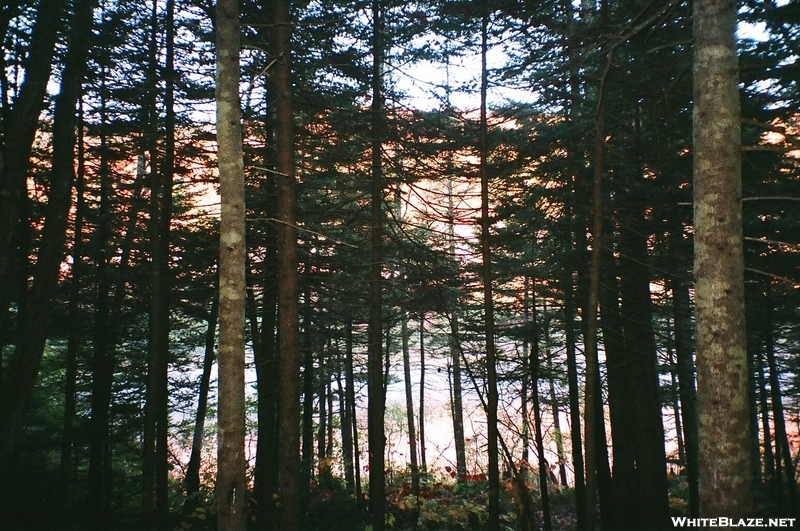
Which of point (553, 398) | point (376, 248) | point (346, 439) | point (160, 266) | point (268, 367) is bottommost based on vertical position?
point (346, 439)

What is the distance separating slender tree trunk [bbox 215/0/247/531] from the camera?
530cm

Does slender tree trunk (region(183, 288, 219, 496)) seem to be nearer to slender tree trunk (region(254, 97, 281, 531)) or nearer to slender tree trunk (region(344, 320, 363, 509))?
slender tree trunk (region(254, 97, 281, 531))

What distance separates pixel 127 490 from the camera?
16.0m

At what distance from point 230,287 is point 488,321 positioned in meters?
6.71

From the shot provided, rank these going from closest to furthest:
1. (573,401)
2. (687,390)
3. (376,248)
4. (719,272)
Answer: (719,272) < (376,248) < (687,390) < (573,401)

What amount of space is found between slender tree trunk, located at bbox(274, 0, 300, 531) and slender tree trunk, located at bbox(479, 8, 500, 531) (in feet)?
15.4

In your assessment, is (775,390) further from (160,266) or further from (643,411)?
(160,266)

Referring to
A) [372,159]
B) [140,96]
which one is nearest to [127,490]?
[140,96]

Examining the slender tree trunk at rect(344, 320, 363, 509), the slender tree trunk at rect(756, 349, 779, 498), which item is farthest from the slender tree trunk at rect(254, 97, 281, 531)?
the slender tree trunk at rect(756, 349, 779, 498)

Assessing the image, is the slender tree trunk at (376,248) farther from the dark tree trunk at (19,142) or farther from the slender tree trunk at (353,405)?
the dark tree trunk at (19,142)

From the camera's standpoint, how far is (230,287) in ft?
18.5

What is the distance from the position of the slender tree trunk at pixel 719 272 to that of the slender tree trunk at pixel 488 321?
19.8 ft

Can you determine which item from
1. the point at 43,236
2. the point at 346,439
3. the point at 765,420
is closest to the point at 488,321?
the point at 43,236

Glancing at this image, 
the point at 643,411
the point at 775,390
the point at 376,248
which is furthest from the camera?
the point at 775,390
